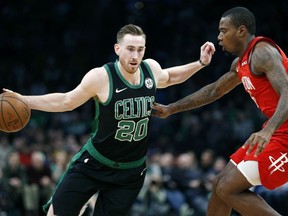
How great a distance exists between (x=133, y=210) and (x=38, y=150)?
2.55 meters

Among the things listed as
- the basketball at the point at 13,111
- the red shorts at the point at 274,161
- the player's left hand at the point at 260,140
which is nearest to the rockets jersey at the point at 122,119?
the basketball at the point at 13,111

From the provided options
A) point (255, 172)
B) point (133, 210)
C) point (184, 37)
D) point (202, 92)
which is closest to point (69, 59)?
point (184, 37)

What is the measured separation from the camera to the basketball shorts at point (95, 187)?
22.6 feet

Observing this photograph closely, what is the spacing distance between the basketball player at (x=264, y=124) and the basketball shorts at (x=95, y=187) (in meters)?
0.90

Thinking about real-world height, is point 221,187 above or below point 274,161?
below

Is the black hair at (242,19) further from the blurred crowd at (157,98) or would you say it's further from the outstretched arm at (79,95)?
the blurred crowd at (157,98)

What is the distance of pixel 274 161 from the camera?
638 centimetres

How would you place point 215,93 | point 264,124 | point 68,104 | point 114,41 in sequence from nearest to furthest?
point 264,124 < point 68,104 < point 215,93 < point 114,41

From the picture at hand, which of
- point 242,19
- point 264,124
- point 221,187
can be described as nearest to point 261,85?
point 264,124

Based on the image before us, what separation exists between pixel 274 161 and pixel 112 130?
1.64m

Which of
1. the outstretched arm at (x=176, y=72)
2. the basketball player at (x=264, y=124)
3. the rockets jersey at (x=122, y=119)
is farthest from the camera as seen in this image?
the outstretched arm at (x=176, y=72)

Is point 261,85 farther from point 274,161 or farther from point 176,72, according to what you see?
point 176,72

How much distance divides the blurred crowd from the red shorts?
419 centimetres

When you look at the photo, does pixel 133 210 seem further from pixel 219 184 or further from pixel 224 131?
pixel 219 184
